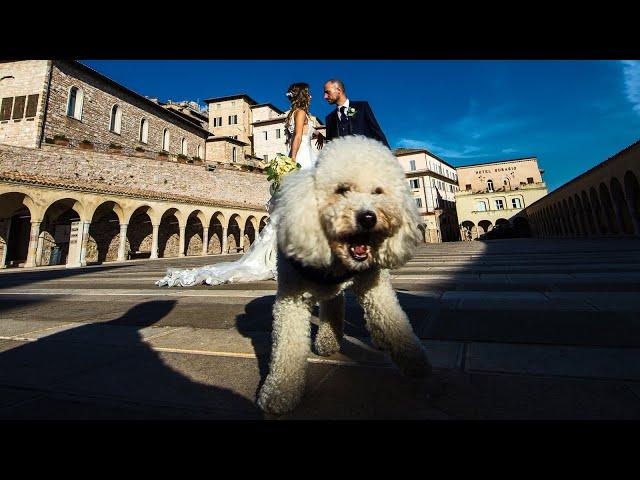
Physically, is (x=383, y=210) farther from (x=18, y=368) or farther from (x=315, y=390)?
(x=18, y=368)

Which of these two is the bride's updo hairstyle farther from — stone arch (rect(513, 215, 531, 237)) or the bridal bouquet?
stone arch (rect(513, 215, 531, 237))

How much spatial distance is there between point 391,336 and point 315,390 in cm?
47

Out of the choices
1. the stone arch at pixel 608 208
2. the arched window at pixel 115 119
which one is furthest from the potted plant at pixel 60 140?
the stone arch at pixel 608 208

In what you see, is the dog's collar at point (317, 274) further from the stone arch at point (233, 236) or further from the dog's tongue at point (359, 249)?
the stone arch at point (233, 236)

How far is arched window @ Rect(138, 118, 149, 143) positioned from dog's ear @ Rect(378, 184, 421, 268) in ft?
118

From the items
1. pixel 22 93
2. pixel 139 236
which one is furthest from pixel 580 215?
pixel 22 93

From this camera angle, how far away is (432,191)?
47.1 meters

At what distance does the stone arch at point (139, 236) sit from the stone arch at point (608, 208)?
30850 mm

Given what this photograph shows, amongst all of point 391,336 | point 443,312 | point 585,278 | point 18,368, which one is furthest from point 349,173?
point 585,278

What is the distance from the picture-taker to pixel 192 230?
87.4ft

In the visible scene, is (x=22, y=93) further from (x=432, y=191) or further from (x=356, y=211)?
(x=432, y=191)

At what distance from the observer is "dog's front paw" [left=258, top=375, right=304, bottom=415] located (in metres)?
A: 1.21
